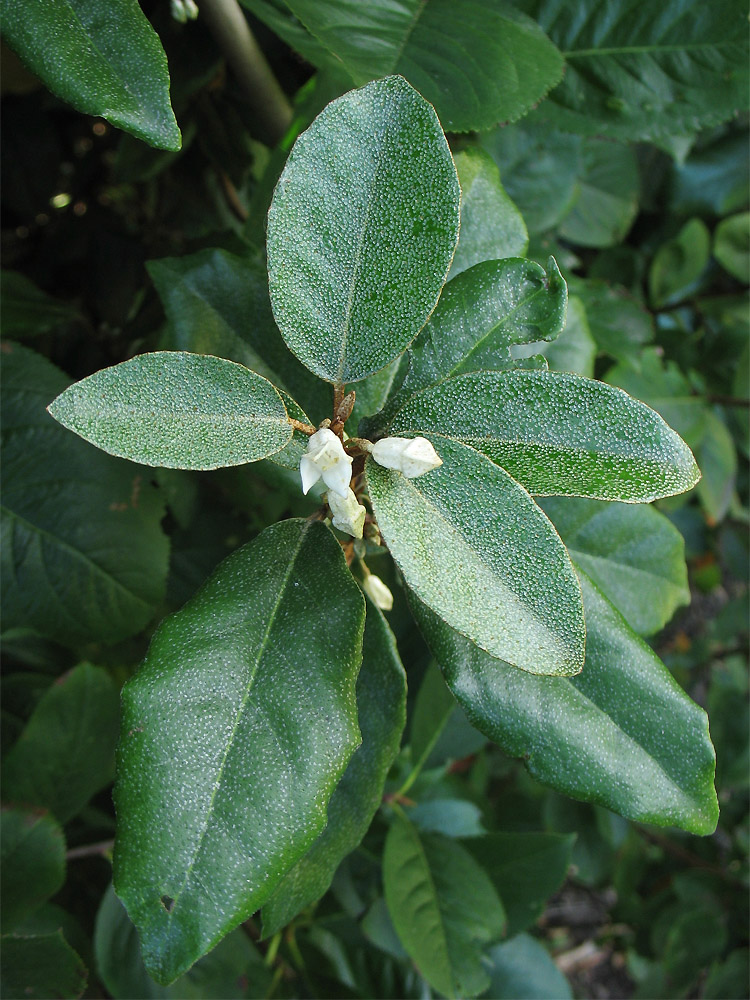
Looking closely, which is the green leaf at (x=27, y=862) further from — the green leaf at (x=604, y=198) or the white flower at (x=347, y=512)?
the green leaf at (x=604, y=198)

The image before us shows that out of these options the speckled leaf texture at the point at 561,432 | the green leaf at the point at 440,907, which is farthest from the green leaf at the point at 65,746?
the speckled leaf texture at the point at 561,432

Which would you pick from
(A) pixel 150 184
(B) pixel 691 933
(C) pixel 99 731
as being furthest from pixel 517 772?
(A) pixel 150 184

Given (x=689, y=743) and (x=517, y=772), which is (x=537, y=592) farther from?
(x=517, y=772)

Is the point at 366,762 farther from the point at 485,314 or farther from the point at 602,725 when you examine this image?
the point at 485,314

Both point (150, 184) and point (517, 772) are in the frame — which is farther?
point (517, 772)

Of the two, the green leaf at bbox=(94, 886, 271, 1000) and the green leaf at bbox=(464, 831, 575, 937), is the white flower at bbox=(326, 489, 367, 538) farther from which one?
the green leaf at bbox=(464, 831, 575, 937)

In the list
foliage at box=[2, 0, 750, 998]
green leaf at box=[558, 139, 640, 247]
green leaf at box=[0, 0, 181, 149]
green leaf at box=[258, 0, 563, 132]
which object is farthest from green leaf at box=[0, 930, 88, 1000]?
green leaf at box=[558, 139, 640, 247]

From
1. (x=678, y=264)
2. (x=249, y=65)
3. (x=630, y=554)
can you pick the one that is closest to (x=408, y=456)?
(x=630, y=554)
